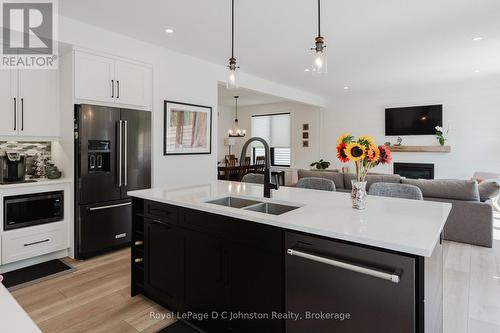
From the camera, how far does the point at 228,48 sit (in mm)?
4309

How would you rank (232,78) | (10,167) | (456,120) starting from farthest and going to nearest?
(456,120), (10,167), (232,78)

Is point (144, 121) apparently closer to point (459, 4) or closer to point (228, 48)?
point (228, 48)

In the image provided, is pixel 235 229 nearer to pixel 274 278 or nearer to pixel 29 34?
pixel 274 278

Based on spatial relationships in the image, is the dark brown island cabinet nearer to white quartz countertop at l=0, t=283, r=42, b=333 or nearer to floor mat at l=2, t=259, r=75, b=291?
white quartz countertop at l=0, t=283, r=42, b=333

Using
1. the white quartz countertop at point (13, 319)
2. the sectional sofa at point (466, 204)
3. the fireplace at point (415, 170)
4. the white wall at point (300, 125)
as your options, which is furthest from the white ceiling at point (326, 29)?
the white wall at point (300, 125)

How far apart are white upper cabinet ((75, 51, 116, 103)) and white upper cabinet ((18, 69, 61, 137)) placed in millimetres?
442

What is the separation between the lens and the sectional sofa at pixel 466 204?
12.7 ft

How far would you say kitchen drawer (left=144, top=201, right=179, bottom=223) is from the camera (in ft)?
7.33

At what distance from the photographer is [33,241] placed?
3225 millimetres

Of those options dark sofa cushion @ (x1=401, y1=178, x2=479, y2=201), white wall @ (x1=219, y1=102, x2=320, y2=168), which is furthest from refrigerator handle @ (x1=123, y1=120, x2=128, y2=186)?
white wall @ (x1=219, y1=102, x2=320, y2=168)

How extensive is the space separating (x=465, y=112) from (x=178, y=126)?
6.45 m

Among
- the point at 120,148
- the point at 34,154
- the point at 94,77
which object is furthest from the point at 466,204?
the point at 34,154

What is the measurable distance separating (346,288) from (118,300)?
6.72 ft

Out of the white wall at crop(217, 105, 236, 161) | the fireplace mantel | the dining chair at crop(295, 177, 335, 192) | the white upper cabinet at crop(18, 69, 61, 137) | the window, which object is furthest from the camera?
the white wall at crop(217, 105, 236, 161)
